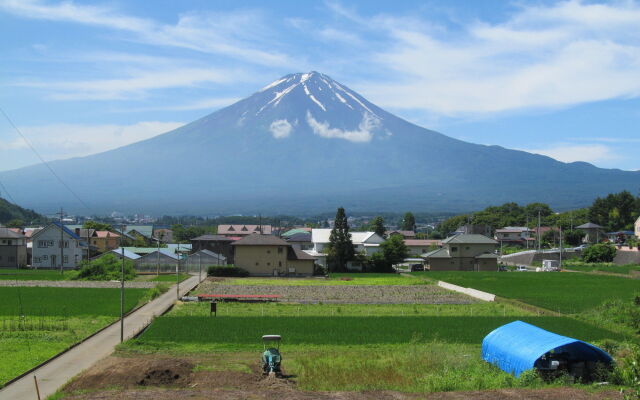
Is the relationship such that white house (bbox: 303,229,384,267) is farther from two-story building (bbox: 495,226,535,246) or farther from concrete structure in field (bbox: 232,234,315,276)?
two-story building (bbox: 495,226,535,246)

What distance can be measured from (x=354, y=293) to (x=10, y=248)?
114ft

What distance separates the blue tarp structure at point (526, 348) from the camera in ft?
54.6

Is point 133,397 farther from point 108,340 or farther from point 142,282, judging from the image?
point 142,282

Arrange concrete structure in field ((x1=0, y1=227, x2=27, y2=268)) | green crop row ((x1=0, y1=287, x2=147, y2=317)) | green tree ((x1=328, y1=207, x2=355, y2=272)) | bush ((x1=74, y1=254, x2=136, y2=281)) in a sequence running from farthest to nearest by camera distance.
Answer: green tree ((x1=328, y1=207, x2=355, y2=272)) < concrete structure in field ((x1=0, y1=227, x2=27, y2=268)) < bush ((x1=74, y1=254, x2=136, y2=281)) < green crop row ((x1=0, y1=287, x2=147, y2=317))

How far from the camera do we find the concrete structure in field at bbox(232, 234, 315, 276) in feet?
174

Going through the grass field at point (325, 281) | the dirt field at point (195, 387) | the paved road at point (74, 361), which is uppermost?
the dirt field at point (195, 387)

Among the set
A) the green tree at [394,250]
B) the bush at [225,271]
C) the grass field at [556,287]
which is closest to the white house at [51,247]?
the bush at [225,271]

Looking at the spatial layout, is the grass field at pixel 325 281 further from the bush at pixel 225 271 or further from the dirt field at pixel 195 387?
the dirt field at pixel 195 387

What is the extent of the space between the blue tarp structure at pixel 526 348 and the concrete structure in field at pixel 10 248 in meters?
49.7

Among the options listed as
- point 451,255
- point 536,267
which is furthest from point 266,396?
point 536,267

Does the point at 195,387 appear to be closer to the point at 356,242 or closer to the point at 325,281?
the point at 325,281

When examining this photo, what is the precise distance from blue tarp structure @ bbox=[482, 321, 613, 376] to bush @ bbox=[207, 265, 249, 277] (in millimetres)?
34415

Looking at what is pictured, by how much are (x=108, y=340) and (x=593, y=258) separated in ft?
173

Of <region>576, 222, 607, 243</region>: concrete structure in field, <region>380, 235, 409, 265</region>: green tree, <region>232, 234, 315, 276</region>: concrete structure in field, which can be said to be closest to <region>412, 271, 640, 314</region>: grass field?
<region>380, 235, 409, 265</region>: green tree
